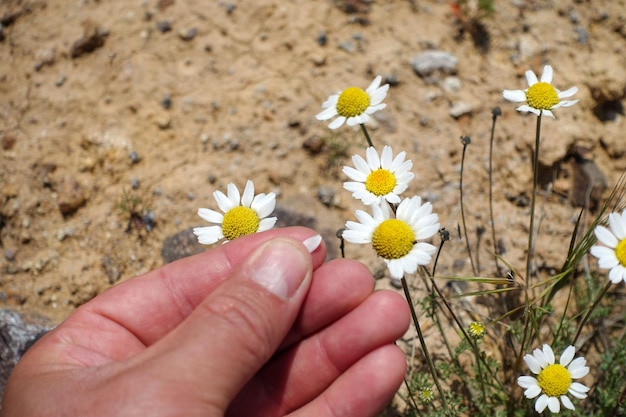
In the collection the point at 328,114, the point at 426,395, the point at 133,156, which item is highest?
the point at 328,114

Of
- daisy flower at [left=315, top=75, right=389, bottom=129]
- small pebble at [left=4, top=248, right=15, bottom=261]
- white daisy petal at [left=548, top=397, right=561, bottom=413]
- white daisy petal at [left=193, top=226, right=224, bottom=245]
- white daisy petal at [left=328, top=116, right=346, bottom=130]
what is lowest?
white daisy petal at [left=548, top=397, right=561, bottom=413]

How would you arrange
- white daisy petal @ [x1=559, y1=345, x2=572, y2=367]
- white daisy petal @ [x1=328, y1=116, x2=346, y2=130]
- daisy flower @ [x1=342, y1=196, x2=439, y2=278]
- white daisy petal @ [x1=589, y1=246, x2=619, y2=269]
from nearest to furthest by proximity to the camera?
white daisy petal @ [x1=589, y1=246, x2=619, y2=269], daisy flower @ [x1=342, y1=196, x2=439, y2=278], white daisy petal @ [x1=559, y1=345, x2=572, y2=367], white daisy petal @ [x1=328, y1=116, x2=346, y2=130]

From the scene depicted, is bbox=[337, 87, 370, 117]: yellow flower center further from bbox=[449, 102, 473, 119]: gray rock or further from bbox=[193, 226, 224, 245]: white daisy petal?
bbox=[449, 102, 473, 119]: gray rock

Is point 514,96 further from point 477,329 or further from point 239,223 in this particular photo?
point 239,223

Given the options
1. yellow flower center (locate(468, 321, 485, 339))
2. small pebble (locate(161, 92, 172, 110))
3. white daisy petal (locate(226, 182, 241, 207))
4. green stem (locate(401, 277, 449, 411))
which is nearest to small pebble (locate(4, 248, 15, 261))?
small pebble (locate(161, 92, 172, 110))

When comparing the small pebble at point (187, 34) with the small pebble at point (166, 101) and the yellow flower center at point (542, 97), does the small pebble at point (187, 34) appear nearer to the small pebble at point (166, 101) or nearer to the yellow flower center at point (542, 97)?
the small pebble at point (166, 101)

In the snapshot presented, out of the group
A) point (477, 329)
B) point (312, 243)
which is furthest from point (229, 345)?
point (477, 329)

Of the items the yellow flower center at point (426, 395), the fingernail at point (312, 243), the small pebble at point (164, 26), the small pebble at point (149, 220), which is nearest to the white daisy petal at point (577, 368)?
the yellow flower center at point (426, 395)
